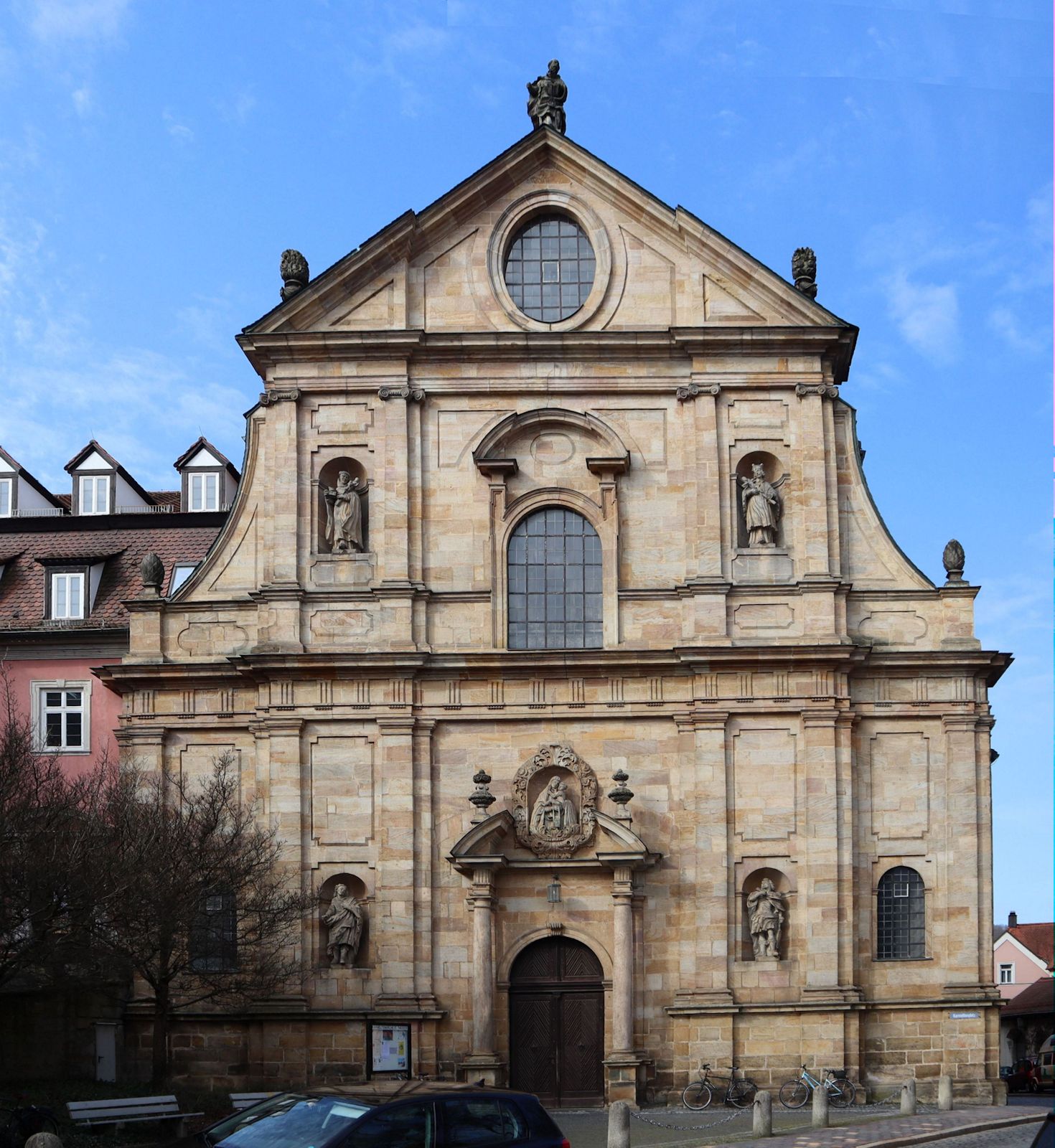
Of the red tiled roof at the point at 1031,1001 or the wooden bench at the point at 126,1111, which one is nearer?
the wooden bench at the point at 126,1111

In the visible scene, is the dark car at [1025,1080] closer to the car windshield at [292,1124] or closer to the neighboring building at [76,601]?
the neighboring building at [76,601]

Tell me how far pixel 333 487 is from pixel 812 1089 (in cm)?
1356

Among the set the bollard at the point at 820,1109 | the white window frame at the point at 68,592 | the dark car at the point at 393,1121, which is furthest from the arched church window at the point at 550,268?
the dark car at the point at 393,1121

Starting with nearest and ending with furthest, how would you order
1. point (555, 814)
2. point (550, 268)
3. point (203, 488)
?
point (555, 814), point (550, 268), point (203, 488)

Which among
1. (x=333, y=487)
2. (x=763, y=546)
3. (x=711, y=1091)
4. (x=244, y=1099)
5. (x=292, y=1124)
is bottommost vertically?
(x=711, y=1091)

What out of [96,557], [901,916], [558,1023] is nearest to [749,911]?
[901,916]

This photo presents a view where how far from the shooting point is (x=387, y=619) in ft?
104

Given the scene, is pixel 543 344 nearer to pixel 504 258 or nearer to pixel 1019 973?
pixel 504 258

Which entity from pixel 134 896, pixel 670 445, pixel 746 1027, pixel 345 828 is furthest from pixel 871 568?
pixel 134 896

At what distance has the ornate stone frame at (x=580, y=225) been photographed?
109ft

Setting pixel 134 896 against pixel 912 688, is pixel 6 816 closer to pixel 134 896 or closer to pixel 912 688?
pixel 134 896

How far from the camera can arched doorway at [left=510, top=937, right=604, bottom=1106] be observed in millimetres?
30578

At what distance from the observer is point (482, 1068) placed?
29922mm

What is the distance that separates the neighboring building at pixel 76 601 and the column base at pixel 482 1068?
9.82 meters
